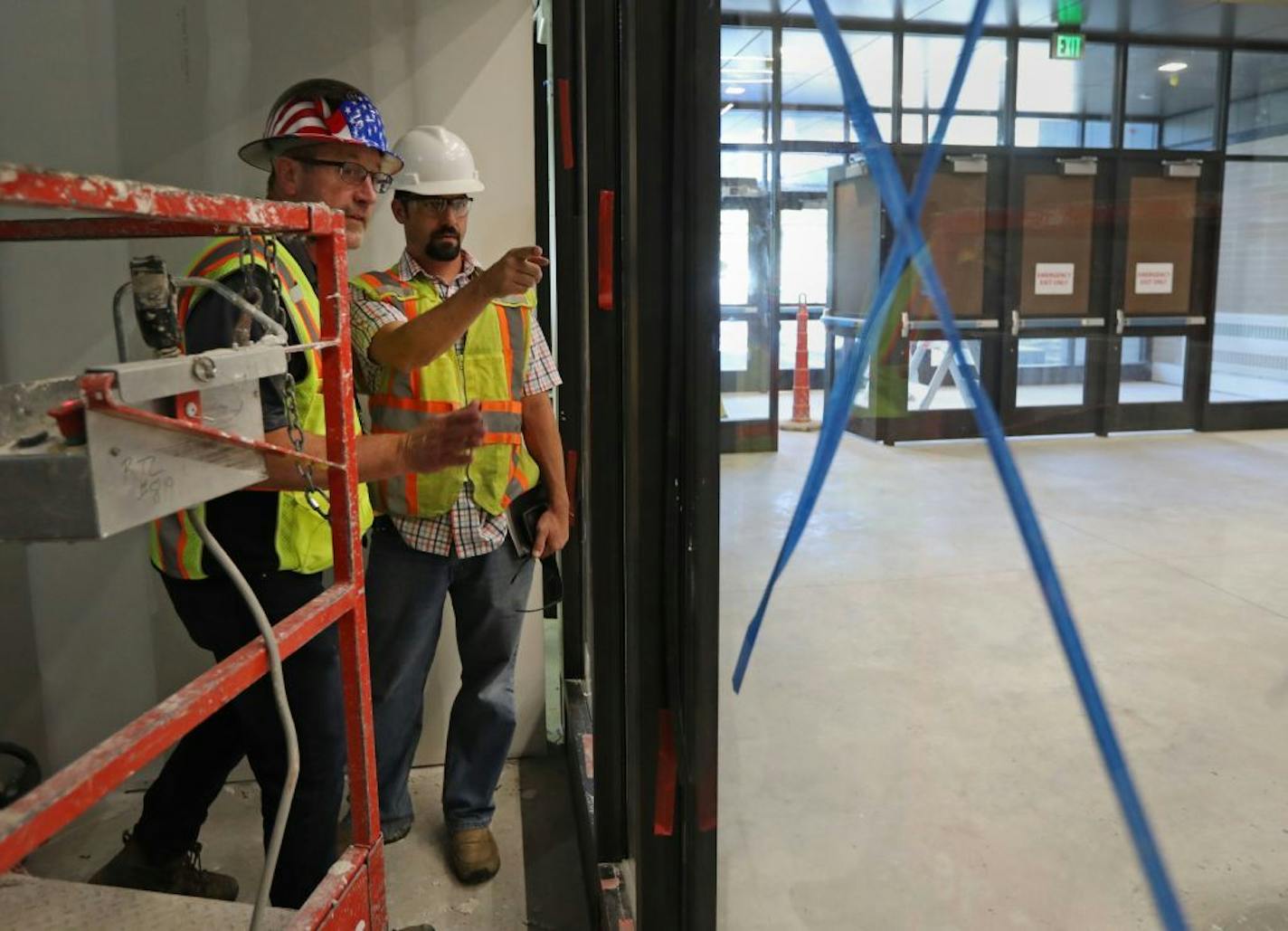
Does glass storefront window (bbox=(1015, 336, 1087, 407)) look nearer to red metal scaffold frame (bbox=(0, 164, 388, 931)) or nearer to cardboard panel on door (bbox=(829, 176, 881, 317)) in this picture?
cardboard panel on door (bbox=(829, 176, 881, 317))

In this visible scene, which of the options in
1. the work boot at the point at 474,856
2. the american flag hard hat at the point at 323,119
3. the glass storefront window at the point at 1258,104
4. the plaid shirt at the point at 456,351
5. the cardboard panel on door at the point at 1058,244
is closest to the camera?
the glass storefront window at the point at 1258,104

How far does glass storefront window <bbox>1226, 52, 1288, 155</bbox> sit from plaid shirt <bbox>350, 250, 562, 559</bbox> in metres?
1.87

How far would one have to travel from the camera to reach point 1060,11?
1.73ft

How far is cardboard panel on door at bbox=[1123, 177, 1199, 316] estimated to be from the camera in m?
0.47

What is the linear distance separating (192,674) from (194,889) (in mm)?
742

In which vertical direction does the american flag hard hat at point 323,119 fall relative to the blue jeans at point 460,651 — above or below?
above

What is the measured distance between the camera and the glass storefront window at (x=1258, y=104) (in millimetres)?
427

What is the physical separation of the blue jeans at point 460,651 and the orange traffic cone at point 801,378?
1404mm

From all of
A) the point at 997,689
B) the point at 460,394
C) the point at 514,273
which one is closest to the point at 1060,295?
the point at 997,689

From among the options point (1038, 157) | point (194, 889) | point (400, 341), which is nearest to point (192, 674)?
point (194, 889)

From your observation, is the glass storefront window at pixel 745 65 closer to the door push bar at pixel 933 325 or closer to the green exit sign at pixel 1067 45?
the door push bar at pixel 933 325

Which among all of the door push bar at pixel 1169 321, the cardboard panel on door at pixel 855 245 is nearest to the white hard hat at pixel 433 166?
the cardboard panel on door at pixel 855 245

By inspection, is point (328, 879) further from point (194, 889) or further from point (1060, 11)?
point (1060, 11)

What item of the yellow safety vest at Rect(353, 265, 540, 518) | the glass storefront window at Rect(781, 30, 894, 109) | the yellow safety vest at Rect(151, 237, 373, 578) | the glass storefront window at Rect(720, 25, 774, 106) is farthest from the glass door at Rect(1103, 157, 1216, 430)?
the yellow safety vest at Rect(353, 265, 540, 518)
